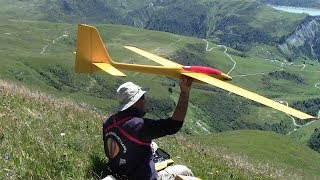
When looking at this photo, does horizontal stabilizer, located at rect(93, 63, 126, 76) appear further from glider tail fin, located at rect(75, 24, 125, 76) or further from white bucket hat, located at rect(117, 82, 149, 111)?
white bucket hat, located at rect(117, 82, 149, 111)

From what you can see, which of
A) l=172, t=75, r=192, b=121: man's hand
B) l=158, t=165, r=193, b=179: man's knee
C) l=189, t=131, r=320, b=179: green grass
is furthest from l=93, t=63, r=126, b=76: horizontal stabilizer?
l=189, t=131, r=320, b=179: green grass

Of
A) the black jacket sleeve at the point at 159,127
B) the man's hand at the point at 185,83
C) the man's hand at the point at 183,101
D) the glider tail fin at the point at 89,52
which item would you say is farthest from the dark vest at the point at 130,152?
the glider tail fin at the point at 89,52

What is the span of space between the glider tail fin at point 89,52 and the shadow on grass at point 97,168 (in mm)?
1908

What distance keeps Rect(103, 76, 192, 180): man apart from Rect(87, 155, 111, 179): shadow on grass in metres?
0.27

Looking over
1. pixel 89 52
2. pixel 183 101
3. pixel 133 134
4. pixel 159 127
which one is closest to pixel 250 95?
pixel 183 101

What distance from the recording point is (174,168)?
9.34 meters

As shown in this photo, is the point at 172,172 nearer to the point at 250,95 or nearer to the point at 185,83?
the point at 185,83

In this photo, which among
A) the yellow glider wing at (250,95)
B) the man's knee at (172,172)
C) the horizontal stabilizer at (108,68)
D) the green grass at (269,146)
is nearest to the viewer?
the yellow glider wing at (250,95)

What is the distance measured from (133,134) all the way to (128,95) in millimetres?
741

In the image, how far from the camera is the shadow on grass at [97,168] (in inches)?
315

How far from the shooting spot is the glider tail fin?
9.43 metres

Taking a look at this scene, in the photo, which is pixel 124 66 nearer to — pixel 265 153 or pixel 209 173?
pixel 209 173

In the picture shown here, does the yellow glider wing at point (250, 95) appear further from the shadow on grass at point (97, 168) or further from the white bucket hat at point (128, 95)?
the shadow on grass at point (97, 168)

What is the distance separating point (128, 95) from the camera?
796 centimetres
